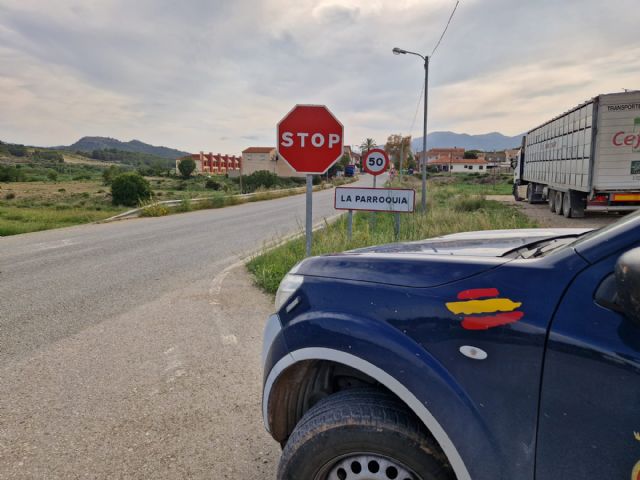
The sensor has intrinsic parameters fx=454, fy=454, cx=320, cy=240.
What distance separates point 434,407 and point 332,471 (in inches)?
20.9

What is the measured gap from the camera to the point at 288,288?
212cm

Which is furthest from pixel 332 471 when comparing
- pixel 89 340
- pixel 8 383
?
pixel 89 340

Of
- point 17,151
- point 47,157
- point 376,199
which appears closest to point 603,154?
point 376,199

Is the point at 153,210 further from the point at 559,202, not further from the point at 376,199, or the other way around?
the point at 559,202

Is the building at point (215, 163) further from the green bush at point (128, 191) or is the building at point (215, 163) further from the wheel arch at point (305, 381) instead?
the wheel arch at point (305, 381)

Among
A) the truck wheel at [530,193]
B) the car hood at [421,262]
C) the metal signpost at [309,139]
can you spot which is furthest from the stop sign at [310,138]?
the truck wheel at [530,193]

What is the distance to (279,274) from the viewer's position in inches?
264

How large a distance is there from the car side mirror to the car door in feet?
0.19

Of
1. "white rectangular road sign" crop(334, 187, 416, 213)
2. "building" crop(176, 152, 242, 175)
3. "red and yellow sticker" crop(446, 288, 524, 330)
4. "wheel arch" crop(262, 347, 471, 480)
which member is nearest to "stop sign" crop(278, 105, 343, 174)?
"white rectangular road sign" crop(334, 187, 416, 213)

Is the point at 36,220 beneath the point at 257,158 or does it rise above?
beneath

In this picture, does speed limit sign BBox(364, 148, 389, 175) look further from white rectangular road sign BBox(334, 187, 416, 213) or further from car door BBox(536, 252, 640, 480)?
car door BBox(536, 252, 640, 480)

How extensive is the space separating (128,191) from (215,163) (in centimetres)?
10201

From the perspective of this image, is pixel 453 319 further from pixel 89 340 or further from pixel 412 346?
pixel 89 340

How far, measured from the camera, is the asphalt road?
107 inches
